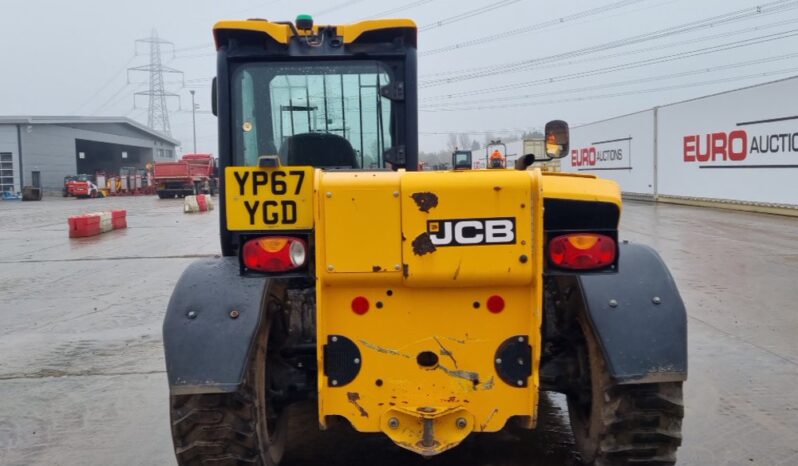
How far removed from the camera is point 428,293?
9.99ft

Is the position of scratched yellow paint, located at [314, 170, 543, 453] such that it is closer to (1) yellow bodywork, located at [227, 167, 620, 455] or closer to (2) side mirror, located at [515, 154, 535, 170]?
(1) yellow bodywork, located at [227, 167, 620, 455]

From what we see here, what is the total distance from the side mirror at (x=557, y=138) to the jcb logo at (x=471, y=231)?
4.51ft

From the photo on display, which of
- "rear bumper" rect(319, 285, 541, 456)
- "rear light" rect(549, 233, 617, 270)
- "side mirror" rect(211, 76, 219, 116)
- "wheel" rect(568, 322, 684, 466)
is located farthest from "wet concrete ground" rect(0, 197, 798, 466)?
"side mirror" rect(211, 76, 219, 116)

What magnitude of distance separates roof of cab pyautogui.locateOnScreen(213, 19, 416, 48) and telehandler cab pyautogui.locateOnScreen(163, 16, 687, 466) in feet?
4.17

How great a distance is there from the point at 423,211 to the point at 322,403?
0.93 m

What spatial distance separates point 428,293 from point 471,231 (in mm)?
338

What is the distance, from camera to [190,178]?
46.4 m

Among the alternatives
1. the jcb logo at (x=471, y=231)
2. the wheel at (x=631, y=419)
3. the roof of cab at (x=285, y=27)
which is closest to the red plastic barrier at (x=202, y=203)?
the roof of cab at (x=285, y=27)

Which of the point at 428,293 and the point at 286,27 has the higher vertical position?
the point at 286,27

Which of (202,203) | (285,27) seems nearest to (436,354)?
(285,27)

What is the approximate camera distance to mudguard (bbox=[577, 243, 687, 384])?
3.15 meters

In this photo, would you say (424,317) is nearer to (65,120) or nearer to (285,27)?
(285,27)

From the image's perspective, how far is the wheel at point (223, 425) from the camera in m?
3.23

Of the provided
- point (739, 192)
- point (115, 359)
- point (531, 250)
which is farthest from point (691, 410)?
point (739, 192)
